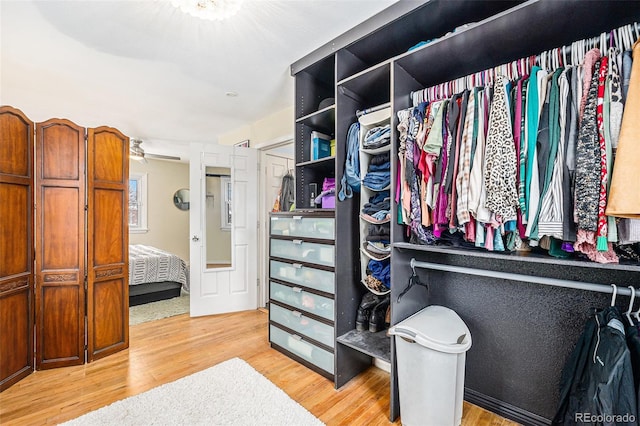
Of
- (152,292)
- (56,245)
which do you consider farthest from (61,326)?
(152,292)

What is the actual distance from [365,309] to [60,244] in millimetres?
2452

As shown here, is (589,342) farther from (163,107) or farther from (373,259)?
(163,107)

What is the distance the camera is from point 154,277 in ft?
13.1

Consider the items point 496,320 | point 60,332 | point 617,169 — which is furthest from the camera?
point 60,332

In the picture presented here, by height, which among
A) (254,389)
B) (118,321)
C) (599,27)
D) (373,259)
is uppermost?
(599,27)

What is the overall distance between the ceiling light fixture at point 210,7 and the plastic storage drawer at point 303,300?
1918mm

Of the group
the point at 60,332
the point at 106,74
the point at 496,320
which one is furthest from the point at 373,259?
the point at 106,74

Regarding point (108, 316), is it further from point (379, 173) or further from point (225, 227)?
point (379, 173)

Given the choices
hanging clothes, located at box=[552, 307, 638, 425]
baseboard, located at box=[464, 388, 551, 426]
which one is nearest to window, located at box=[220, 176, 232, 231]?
baseboard, located at box=[464, 388, 551, 426]

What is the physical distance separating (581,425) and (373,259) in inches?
47.4

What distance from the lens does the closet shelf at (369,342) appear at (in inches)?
72.4

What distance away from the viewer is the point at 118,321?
256 centimetres

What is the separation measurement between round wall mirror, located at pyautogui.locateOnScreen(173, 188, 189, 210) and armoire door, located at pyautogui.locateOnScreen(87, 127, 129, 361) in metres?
4.44

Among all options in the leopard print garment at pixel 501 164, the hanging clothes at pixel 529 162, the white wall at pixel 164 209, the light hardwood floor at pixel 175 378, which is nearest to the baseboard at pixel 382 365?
the light hardwood floor at pixel 175 378
